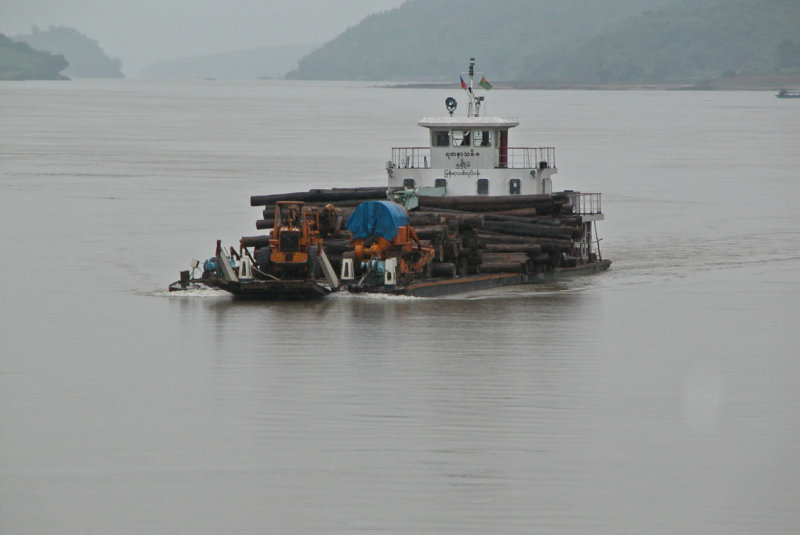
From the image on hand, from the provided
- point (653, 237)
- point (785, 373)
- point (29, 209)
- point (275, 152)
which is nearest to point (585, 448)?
point (785, 373)

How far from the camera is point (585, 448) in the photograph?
862 inches

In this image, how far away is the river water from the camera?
19188mm

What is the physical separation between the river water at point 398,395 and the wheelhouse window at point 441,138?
19.6 ft

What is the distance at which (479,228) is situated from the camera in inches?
1503

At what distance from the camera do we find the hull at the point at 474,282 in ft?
115

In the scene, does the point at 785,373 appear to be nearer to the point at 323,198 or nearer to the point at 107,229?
the point at 323,198

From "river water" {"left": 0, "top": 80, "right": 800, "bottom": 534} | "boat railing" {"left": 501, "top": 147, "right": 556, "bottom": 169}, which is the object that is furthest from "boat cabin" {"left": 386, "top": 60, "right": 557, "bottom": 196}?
"river water" {"left": 0, "top": 80, "right": 800, "bottom": 534}

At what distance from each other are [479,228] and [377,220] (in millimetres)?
3879

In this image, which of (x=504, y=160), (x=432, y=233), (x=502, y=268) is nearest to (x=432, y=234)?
(x=432, y=233)

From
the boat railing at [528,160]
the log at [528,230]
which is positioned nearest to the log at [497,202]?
the log at [528,230]

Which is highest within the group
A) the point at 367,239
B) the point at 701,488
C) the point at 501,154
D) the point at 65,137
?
the point at 65,137

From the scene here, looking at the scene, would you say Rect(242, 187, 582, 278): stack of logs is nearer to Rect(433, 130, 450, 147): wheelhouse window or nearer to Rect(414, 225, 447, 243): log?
Rect(414, 225, 447, 243): log

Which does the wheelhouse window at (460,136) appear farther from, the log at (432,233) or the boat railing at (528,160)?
the log at (432,233)

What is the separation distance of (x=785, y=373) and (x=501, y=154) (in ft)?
56.8
